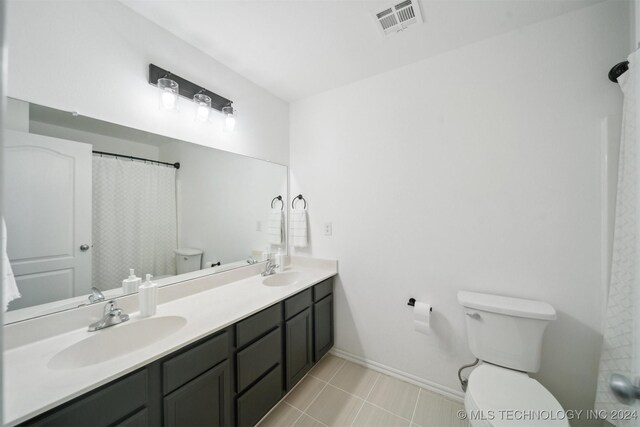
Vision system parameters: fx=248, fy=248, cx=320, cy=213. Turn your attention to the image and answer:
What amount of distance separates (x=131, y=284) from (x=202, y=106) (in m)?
1.22

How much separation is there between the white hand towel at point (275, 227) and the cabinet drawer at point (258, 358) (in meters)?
0.95

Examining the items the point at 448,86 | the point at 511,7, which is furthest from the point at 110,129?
the point at 511,7

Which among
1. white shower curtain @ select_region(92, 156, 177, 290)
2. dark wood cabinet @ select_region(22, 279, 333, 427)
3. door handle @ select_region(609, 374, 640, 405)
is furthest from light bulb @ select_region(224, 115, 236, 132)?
door handle @ select_region(609, 374, 640, 405)

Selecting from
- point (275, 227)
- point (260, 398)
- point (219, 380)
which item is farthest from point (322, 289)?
point (219, 380)

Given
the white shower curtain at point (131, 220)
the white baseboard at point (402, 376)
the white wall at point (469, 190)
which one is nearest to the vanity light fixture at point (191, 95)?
the white shower curtain at point (131, 220)

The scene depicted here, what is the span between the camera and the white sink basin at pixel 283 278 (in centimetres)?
213

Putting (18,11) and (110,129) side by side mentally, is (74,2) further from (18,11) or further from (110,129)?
(110,129)

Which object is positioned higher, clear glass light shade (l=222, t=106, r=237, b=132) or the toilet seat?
clear glass light shade (l=222, t=106, r=237, b=132)

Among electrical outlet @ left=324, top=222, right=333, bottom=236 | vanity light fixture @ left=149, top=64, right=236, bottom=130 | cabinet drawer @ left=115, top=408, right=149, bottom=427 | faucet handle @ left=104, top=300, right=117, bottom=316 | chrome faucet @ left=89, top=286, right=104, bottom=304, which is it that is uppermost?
vanity light fixture @ left=149, top=64, right=236, bottom=130

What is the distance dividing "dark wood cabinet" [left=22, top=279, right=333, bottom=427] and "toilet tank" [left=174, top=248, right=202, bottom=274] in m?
0.64

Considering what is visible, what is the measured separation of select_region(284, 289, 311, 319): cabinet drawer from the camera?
170 centimetres

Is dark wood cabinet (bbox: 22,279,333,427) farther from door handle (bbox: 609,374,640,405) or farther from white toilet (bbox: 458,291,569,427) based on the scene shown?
door handle (bbox: 609,374,640,405)

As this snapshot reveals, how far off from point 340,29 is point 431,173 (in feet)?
3.80

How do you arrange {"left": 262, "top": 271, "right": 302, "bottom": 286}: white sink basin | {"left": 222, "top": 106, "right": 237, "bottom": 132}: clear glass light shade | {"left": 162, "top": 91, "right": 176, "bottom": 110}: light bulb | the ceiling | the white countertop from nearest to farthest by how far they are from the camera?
1. the white countertop
2. the ceiling
3. {"left": 162, "top": 91, "right": 176, "bottom": 110}: light bulb
4. {"left": 222, "top": 106, "right": 237, "bottom": 132}: clear glass light shade
5. {"left": 262, "top": 271, "right": 302, "bottom": 286}: white sink basin
